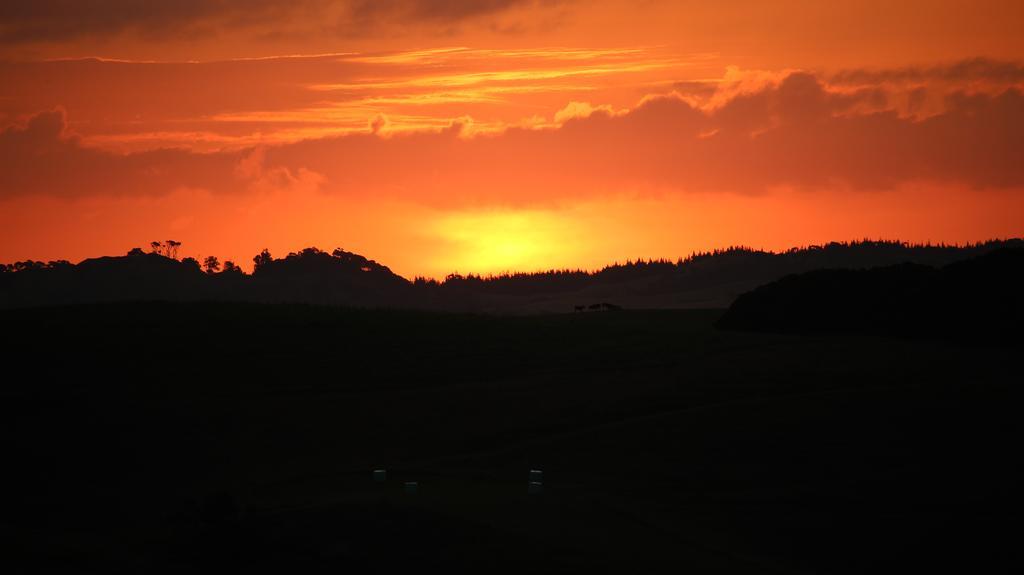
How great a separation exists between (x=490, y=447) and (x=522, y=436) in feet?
5.44

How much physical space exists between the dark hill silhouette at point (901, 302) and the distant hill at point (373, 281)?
60.9m

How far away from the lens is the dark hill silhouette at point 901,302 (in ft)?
173

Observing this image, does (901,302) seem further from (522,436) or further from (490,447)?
(490,447)

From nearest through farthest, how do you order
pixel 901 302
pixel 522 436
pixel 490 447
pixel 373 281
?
pixel 490 447 → pixel 522 436 → pixel 901 302 → pixel 373 281

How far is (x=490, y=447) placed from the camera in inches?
1358

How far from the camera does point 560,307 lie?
15138 centimetres

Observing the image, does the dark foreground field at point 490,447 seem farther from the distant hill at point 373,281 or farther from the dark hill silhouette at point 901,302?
the distant hill at point 373,281

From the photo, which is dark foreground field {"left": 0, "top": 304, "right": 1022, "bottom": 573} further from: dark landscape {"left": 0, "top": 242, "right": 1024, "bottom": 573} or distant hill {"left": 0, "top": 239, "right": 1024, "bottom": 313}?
distant hill {"left": 0, "top": 239, "right": 1024, "bottom": 313}

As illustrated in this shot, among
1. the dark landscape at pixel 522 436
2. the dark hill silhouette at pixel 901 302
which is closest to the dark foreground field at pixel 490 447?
the dark landscape at pixel 522 436

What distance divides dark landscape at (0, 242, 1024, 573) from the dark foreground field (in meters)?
0.11

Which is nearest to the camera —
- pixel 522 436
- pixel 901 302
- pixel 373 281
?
pixel 522 436

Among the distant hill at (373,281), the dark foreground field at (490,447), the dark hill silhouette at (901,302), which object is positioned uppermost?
the distant hill at (373,281)

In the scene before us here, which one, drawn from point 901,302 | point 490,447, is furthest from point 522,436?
point 901,302

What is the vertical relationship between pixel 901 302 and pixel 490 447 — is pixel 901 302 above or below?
above
